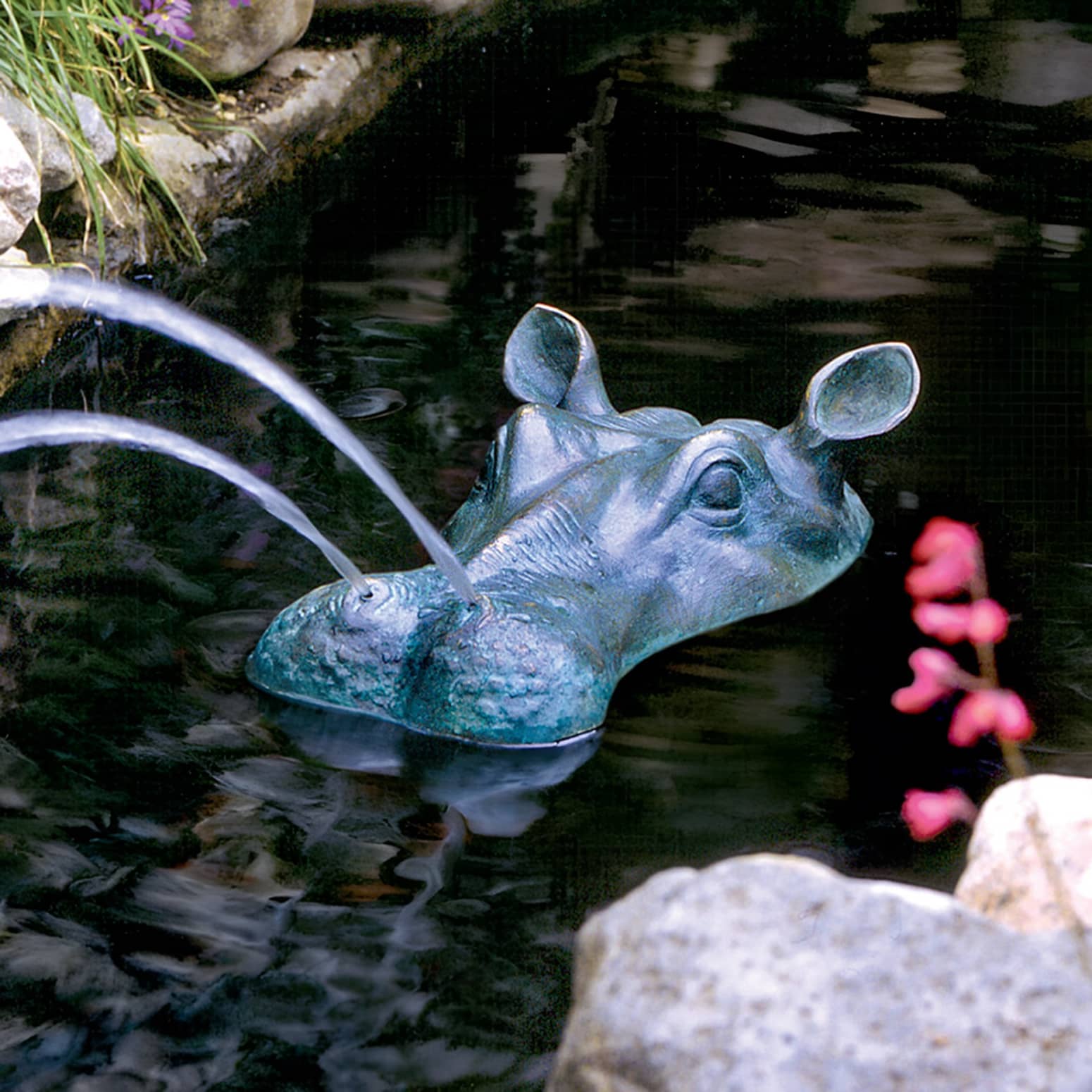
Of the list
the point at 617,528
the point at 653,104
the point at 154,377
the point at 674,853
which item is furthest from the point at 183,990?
the point at 653,104

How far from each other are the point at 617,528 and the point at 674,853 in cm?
108

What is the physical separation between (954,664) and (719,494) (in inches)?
30.7

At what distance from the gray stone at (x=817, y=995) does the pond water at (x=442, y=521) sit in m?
0.94

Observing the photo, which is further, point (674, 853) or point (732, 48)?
point (732, 48)

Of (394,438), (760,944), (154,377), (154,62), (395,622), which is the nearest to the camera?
(760,944)

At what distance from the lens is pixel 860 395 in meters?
4.93

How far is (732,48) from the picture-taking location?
10516mm

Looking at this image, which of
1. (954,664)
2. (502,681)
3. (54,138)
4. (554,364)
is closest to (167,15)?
(54,138)

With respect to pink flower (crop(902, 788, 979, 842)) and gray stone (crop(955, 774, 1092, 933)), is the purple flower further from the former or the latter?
gray stone (crop(955, 774, 1092, 933))

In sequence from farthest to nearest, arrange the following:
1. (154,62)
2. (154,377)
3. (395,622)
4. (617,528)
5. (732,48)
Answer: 1. (732,48)
2. (154,62)
3. (154,377)
4. (617,528)
5. (395,622)

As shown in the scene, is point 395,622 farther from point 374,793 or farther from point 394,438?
point 394,438

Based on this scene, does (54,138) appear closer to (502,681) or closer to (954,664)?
(502,681)

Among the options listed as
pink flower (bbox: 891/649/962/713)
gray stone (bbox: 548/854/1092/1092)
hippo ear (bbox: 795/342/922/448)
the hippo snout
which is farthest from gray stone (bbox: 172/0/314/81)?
gray stone (bbox: 548/854/1092/1092)

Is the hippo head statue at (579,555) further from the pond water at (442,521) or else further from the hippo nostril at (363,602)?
the pond water at (442,521)
